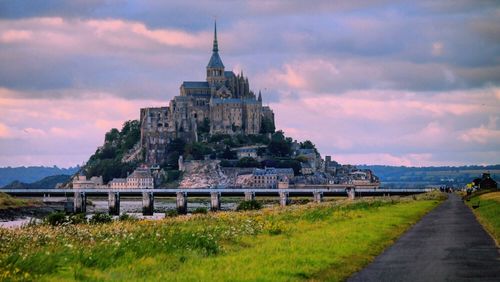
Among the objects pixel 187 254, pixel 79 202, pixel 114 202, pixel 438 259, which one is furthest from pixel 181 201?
pixel 187 254

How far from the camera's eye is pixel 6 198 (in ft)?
470

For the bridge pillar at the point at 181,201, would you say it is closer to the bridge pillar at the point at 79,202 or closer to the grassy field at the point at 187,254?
the bridge pillar at the point at 79,202

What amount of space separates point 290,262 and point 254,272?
3026 millimetres

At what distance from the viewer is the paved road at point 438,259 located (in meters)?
26.6

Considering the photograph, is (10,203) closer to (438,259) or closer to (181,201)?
(181,201)

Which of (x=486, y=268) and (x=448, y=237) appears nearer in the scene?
(x=486, y=268)

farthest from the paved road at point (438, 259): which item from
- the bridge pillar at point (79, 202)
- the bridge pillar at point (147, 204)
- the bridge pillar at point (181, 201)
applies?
the bridge pillar at point (79, 202)

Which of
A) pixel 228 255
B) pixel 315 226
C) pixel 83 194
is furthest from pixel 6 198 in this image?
pixel 228 255

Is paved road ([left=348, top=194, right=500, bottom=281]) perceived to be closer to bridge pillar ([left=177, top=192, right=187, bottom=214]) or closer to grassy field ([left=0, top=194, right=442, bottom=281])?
grassy field ([left=0, top=194, right=442, bottom=281])

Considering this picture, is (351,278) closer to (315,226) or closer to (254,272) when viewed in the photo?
(254,272)

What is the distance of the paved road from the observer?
2659 cm

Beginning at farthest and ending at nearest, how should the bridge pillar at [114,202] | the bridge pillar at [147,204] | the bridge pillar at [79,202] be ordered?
the bridge pillar at [79,202] → the bridge pillar at [114,202] → the bridge pillar at [147,204]

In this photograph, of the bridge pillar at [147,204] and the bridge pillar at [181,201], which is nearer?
the bridge pillar at [147,204]

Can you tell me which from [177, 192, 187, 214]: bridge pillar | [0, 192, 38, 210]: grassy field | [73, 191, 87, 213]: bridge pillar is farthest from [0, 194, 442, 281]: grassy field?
[73, 191, 87, 213]: bridge pillar
